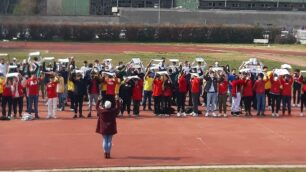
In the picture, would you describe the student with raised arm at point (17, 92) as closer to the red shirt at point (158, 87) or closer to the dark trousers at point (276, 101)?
the red shirt at point (158, 87)

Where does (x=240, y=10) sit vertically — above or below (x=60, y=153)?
above

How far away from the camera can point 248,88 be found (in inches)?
861


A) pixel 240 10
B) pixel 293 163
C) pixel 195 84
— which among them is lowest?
pixel 293 163

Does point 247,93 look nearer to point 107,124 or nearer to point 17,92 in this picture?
point 17,92

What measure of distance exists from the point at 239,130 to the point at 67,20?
64833mm

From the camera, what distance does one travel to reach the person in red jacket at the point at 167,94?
69.9 ft

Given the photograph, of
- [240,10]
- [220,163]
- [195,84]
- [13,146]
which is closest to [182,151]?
[220,163]

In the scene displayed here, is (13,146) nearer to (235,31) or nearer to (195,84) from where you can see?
(195,84)

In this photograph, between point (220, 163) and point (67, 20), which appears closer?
point (220, 163)

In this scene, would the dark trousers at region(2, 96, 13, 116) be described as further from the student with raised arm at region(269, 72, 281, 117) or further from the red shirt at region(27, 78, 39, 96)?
the student with raised arm at region(269, 72, 281, 117)

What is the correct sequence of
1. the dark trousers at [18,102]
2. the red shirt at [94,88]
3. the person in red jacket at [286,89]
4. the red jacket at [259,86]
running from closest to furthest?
the dark trousers at [18,102] → the red shirt at [94,88] → the red jacket at [259,86] → the person in red jacket at [286,89]

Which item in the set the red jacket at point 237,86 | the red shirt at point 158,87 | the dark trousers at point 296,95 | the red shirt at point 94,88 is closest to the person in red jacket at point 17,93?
the red shirt at point 94,88

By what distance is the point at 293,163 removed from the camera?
571 inches

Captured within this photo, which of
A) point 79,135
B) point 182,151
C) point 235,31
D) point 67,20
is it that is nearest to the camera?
point 182,151
